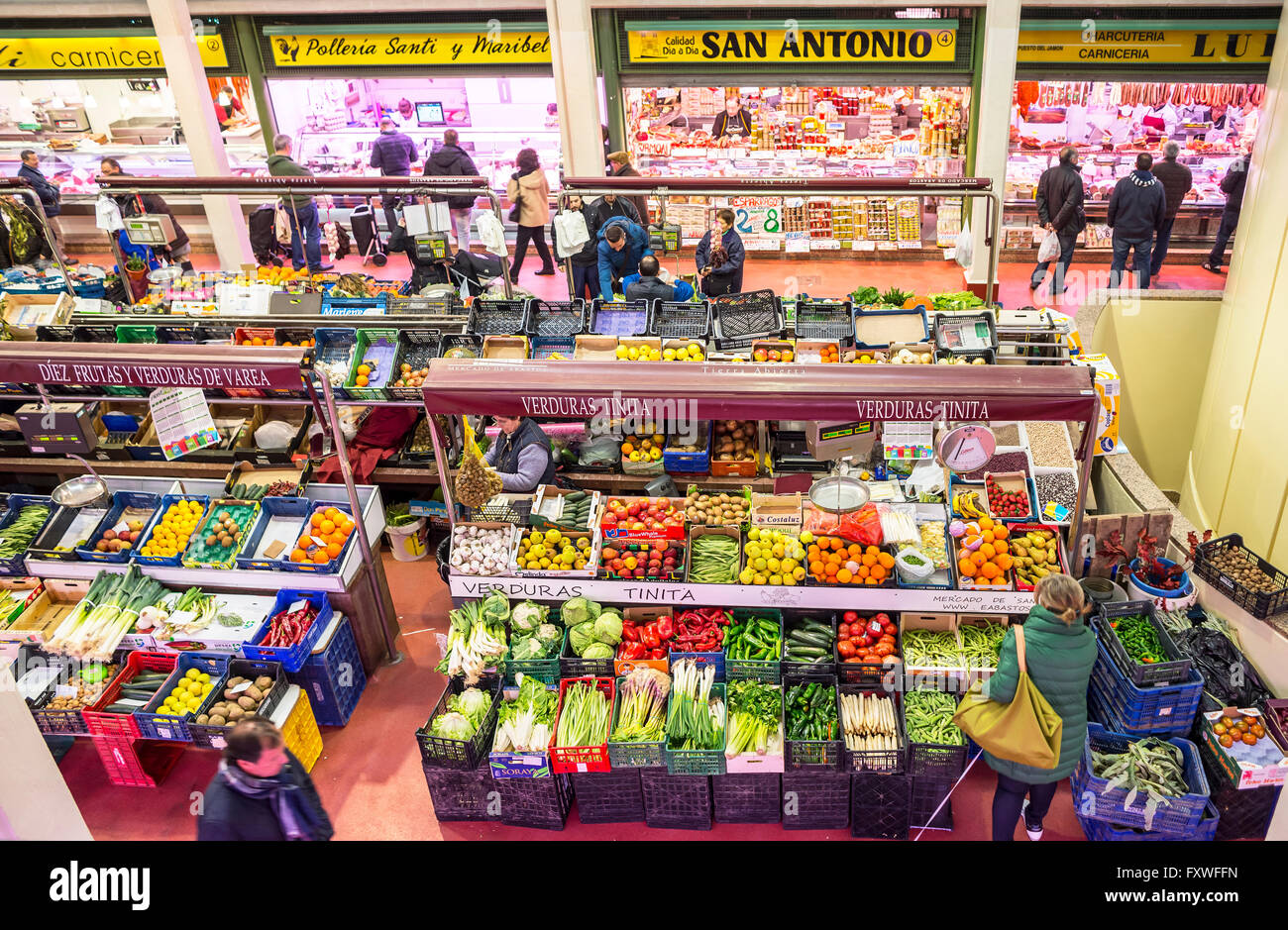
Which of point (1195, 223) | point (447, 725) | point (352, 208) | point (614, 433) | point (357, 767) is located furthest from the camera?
point (352, 208)

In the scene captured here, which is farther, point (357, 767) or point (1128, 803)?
point (357, 767)

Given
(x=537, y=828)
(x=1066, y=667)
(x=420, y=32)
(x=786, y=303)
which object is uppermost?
(x=420, y=32)

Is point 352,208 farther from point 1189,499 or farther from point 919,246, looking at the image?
point 1189,499

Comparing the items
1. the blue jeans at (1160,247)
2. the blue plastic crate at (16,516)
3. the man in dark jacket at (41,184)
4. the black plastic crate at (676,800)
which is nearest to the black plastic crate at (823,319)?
the black plastic crate at (676,800)

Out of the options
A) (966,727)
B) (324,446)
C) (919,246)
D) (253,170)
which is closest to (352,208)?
(253,170)

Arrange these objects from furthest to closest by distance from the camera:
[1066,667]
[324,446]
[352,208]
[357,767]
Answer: [352,208] → [324,446] → [357,767] → [1066,667]

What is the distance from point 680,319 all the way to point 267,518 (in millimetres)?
3859

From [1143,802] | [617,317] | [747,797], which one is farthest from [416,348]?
Answer: [1143,802]

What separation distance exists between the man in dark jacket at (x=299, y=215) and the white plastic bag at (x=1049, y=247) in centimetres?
947

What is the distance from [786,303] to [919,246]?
6.10 m

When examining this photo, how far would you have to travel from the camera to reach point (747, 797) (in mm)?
5363

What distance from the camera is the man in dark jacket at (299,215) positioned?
1239 cm

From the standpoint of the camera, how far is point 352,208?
14.4 metres

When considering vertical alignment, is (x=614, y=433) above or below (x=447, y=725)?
above
